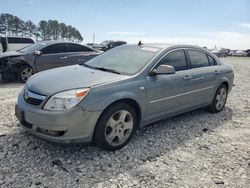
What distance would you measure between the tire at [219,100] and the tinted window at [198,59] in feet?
2.54

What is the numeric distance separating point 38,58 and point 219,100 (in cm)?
582

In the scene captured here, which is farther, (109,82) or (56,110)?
(109,82)

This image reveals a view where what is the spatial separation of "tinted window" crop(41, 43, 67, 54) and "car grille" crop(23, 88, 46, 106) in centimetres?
552

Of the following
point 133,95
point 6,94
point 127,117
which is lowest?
point 6,94

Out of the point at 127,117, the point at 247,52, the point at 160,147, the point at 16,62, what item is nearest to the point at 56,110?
the point at 127,117

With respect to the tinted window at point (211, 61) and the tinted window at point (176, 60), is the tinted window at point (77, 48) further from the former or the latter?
the tinted window at point (176, 60)

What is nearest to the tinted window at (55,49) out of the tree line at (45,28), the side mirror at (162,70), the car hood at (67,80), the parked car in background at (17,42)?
the parked car in background at (17,42)

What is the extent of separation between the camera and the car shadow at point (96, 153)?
3309 mm

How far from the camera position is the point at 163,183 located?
314cm

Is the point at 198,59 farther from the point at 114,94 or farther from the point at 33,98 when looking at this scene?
the point at 33,98

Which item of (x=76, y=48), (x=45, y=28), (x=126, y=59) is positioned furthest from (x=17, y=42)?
(x=45, y=28)

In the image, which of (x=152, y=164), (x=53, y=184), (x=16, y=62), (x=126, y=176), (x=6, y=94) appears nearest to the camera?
(x=53, y=184)

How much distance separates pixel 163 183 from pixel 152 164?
45 centimetres

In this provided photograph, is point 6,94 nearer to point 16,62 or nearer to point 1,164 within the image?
point 16,62
